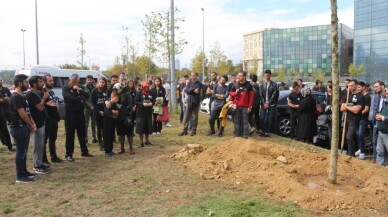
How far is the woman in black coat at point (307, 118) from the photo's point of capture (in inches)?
439

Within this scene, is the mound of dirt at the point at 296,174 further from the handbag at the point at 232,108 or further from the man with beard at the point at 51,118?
the man with beard at the point at 51,118

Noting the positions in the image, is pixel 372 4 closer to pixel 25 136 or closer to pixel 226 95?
pixel 226 95

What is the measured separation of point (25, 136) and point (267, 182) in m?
4.39

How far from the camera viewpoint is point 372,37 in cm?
6206

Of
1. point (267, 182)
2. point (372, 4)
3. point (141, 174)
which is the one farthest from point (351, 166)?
point (372, 4)

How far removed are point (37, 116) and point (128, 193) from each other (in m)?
2.74

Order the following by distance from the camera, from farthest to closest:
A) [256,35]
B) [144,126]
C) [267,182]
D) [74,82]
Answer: [256,35] < [144,126] < [74,82] < [267,182]

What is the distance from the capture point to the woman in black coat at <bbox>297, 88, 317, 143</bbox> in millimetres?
11148

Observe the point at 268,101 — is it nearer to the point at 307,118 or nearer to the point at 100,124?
the point at 307,118

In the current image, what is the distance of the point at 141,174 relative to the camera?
23.9 ft

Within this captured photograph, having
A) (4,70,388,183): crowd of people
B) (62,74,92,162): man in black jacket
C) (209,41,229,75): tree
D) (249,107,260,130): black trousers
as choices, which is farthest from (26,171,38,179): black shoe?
(209,41,229,75): tree

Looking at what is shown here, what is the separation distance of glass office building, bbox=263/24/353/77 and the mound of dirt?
292 feet

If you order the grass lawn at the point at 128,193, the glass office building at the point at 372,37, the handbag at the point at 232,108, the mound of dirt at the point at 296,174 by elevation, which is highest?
the glass office building at the point at 372,37

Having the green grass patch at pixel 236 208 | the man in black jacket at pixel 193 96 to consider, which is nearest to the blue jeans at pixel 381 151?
the green grass patch at pixel 236 208
